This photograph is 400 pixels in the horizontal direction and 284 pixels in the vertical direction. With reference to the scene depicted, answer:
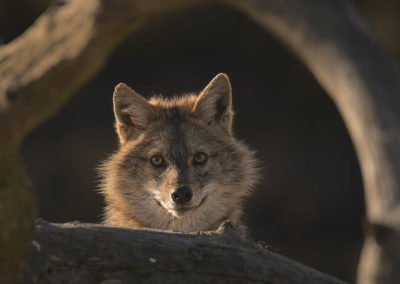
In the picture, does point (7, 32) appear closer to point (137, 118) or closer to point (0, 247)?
point (137, 118)

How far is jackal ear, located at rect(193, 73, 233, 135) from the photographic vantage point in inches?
277

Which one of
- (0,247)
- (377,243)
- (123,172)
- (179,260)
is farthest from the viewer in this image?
(123,172)

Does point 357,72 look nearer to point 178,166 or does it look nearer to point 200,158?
point 200,158

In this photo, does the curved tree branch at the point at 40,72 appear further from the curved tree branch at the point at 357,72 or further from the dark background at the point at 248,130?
the dark background at the point at 248,130

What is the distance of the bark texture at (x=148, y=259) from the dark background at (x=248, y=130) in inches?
380

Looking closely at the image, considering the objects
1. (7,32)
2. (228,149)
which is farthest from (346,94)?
(7,32)

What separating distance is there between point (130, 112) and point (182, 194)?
1072 mm

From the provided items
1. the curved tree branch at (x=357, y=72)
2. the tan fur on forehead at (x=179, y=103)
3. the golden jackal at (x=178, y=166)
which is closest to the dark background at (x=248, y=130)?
the tan fur on forehead at (x=179, y=103)

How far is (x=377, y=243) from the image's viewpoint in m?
5.90

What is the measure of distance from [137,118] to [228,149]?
2.76 ft

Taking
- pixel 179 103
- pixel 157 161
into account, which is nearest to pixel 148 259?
pixel 157 161

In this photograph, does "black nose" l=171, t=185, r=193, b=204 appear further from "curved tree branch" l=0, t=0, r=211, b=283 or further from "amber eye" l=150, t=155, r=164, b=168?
"curved tree branch" l=0, t=0, r=211, b=283

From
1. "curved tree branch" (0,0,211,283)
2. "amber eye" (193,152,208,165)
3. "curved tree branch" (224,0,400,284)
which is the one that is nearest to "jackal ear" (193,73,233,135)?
"amber eye" (193,152,208,165)

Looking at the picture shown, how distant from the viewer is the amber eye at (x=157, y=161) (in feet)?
22.4
